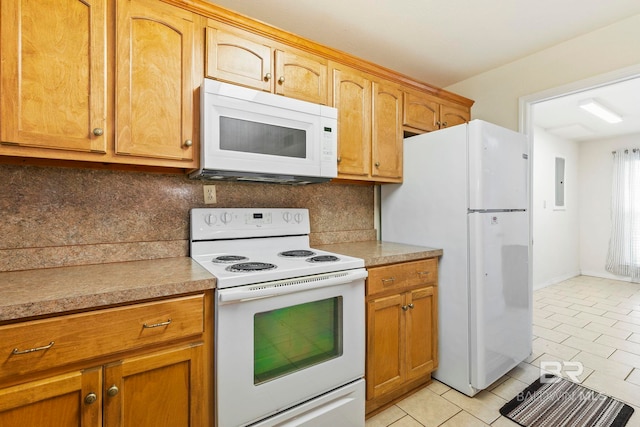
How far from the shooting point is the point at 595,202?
522cm

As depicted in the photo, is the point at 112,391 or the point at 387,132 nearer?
the point at 112,391

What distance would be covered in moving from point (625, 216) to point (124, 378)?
6625 millimetres

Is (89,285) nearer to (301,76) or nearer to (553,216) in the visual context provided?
(301,76)

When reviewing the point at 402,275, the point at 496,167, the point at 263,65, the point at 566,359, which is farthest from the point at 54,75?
the point at 566,359

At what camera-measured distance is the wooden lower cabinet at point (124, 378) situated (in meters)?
0.96

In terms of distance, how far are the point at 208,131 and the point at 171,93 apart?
241 mm

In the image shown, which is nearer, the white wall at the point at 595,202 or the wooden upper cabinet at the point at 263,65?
the wooden upper cabinet at the point at 263,65

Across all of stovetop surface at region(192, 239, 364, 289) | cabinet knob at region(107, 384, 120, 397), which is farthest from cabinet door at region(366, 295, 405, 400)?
cabinet knob at region(107, 384, 120, 397)

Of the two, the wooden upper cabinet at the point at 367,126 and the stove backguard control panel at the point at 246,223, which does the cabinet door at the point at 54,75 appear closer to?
the stove backguard control panel at the point at 246,223

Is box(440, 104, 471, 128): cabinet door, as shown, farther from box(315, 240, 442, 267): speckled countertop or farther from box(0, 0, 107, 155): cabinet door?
box(0, 0, 107, 155): cabinet door

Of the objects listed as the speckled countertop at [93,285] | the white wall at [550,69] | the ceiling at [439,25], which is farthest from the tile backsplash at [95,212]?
the white wall at [550,69]

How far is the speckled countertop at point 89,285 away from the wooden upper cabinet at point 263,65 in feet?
3.24

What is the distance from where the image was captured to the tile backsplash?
1.41m

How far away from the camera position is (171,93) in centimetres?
147
